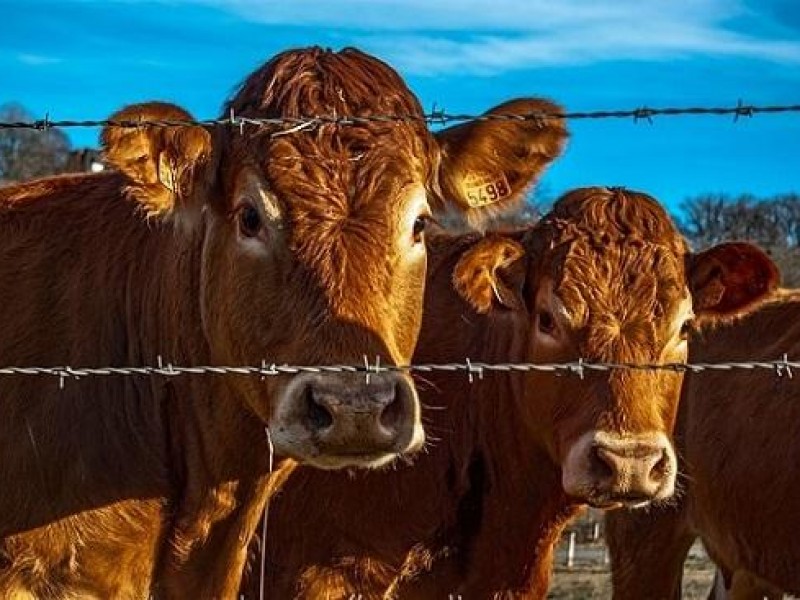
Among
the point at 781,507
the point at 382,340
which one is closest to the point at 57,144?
the point at 781,507

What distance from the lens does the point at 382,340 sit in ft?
13.4

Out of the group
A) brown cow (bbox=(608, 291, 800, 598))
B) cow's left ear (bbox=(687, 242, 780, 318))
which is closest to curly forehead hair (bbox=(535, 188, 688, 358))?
cow's left ear (bbox=(687, 242, 780, 318))

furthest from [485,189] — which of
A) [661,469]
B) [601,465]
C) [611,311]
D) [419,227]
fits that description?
[661,469]

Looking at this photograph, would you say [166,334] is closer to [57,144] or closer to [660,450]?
[660,450]

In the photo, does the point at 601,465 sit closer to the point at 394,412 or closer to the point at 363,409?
the point at 394,412

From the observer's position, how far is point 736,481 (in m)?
8.39

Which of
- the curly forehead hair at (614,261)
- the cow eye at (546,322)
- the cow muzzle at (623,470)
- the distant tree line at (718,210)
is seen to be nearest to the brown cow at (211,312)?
the curly forehead hair at (614,261)

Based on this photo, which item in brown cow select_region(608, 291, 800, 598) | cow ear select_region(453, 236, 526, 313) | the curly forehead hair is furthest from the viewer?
brown cow select_region(608, 291, 800, 598)

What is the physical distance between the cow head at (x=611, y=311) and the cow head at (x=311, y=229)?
1072 millimetres

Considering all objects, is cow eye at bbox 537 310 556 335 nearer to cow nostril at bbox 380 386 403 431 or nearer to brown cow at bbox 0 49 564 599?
brown cow at bbox 0 49 564 599

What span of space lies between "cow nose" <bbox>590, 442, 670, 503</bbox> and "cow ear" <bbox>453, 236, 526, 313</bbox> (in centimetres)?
111

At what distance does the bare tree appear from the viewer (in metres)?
41.1

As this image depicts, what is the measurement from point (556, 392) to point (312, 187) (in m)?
1.92

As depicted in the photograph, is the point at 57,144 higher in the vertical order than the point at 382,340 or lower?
higher
